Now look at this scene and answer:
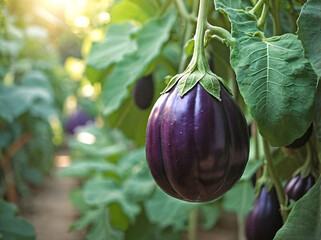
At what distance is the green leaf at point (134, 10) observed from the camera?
3.31 feet

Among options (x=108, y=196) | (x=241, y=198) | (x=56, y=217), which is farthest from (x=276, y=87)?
(x=56, y=217)

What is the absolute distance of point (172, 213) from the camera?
1269 mm

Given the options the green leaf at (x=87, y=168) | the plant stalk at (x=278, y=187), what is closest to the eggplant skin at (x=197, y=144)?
the plant stalk at (x=278, y=187)

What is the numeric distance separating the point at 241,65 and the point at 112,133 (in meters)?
2.28

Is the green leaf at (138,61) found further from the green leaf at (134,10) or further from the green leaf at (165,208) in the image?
the green leaf at (165,208)

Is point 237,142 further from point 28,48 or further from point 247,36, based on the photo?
point 28,48

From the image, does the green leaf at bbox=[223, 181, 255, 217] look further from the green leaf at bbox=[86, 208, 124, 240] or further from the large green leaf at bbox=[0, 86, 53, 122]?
the large green leaf at bbox=[0, 86, 53, 122]

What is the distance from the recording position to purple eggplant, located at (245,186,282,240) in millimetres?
569

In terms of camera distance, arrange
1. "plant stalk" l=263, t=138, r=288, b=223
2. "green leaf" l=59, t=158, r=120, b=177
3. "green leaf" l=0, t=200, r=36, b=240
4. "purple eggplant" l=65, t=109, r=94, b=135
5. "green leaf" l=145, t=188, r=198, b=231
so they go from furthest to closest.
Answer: "purple eggplant" l=65, t=109, r=94, b=135, "green leaf" l=59, t=158, r=120, b=177, "green leaf" l=145, t=188, r=198, b=231, "green leaf" l=0, t=200, r=36, b=240, "plant stalk" l=263, t=138, r=288, b=223

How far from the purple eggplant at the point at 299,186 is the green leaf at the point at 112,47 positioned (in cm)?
35

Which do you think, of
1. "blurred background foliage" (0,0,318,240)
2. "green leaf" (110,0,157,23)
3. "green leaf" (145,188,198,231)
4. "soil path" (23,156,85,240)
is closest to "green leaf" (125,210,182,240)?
"blurred background foliage" (0,0,318,240)

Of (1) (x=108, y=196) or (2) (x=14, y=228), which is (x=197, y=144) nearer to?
(2) (x=14, y=228)

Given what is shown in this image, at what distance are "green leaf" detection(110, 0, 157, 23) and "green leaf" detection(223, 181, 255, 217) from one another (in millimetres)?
442

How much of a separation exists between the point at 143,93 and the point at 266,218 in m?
0.34
